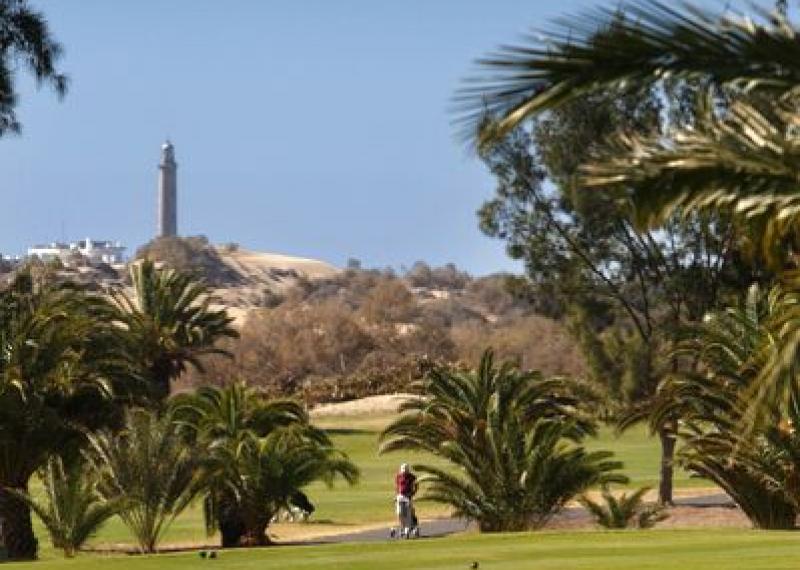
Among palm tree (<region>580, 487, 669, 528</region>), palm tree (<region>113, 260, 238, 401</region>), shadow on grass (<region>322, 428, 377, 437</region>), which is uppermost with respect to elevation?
palm tree (<region>113, 260, 238, 401</region>)

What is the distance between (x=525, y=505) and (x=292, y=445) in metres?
5.26

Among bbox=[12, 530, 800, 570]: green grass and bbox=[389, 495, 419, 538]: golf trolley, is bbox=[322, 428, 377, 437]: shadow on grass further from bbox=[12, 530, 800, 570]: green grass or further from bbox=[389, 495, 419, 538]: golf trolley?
bbox=[12, 530, 800, 570]: green grass

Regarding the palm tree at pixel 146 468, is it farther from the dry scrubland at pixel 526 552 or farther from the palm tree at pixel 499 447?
the palm tree at pixel 499 447

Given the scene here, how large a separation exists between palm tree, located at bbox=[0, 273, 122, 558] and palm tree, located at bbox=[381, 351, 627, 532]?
723cm

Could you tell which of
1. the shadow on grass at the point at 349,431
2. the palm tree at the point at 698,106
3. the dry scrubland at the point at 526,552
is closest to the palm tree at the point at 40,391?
the dry scrubland at the point at 526,552

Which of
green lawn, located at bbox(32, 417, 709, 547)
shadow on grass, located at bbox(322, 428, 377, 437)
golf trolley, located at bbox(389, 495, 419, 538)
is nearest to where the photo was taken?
golf trolley, located at bbox(389, 495, 419, 538)

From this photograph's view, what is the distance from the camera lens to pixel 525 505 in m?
38.0

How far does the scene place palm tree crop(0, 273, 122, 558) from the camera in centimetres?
3544

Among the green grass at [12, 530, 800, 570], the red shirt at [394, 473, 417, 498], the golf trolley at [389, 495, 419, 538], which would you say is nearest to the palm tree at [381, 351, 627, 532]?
the golf trolley at [389, 495, 419, 538]

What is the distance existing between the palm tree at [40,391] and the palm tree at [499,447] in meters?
7.23

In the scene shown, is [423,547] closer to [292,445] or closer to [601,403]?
[292,445]

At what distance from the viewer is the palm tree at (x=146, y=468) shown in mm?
35562

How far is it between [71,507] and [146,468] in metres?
1.62

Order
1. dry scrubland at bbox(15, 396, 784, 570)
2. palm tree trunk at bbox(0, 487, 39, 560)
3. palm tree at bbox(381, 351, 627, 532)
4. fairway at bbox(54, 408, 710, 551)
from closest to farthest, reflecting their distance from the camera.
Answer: dry scrubland at bbox(15, 396, 784, 570) → palm tree trunk at bbox(0, 487, 39, 560) → palm tree at bbox(381, 351, 627, 532) → fairway at bbox(54, 408, 710, 551)
